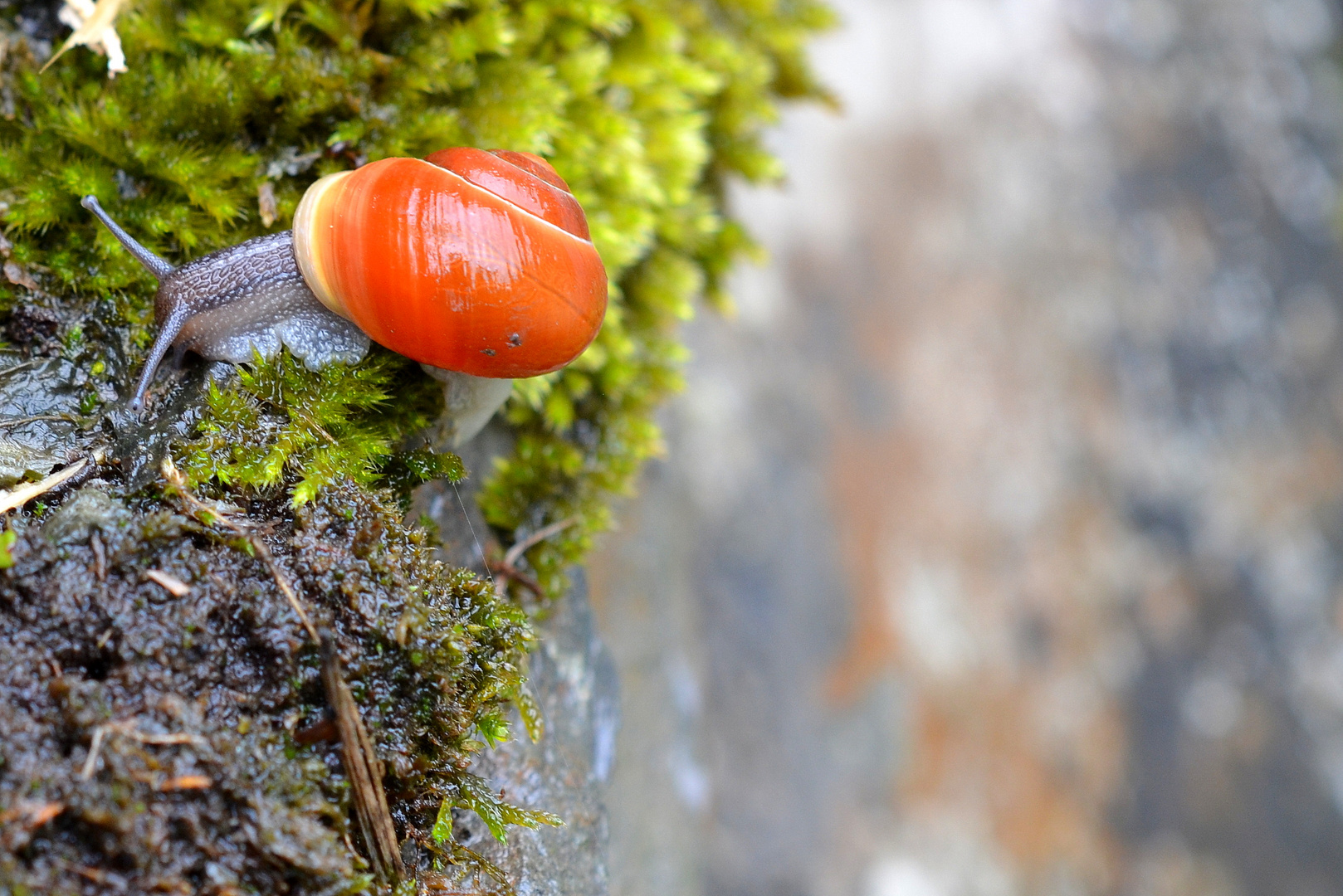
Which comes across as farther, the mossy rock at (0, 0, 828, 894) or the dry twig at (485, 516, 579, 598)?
the dry twig at (485, 516, 579, 598)

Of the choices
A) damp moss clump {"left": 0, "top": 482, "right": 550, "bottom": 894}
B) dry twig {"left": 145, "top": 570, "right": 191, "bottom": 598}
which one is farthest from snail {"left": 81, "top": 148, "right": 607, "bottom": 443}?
dry twig {"left": 145, "top": 570, "right": 191, "bottom": 598}

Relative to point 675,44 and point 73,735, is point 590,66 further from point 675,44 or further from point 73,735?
point 73,735

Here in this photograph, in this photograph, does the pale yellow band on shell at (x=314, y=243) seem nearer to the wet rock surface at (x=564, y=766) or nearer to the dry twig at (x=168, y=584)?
the dry twig at (x=168, y=584)

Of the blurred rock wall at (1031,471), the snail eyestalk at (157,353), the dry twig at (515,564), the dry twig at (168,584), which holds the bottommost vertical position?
the blurred rock wall at (1031,471)

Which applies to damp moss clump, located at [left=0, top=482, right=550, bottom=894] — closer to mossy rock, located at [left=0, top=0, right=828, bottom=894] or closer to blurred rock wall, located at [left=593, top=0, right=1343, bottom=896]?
mossy rock, located at [left=0, top=0, right=828, bottom=894]

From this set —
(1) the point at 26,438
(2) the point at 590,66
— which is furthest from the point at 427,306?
(2) the point at 590,66

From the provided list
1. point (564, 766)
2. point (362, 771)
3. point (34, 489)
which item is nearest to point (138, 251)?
point (34, 489)

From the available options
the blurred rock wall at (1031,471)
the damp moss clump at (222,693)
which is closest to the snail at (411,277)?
the damp moss clump at (222,693)
